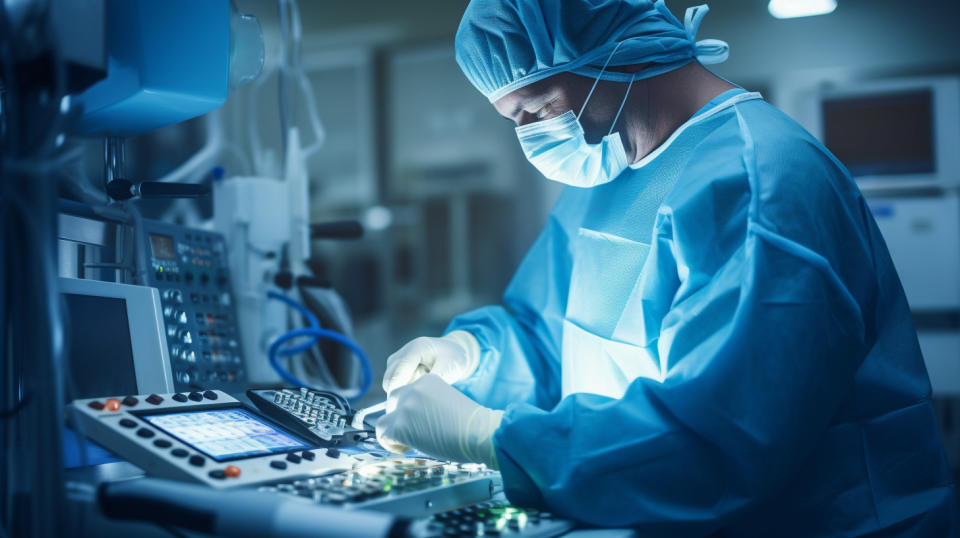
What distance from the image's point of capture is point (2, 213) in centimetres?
73

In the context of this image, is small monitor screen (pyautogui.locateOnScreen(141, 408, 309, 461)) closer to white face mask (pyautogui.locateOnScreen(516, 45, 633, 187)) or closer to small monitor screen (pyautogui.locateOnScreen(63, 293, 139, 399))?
small monitor screen (pyautogui.locateOnScreen(63, 293, 139, 399))

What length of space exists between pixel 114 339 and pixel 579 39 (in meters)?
0.84

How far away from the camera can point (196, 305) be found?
1391 millimetres

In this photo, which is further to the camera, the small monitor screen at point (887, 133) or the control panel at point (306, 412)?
the small monitor screen at point (887, 133)

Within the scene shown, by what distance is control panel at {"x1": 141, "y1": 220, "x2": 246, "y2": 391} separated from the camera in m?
1.30

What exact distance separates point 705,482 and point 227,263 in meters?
1.11

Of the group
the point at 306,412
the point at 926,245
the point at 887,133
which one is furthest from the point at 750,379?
the point at 887,133

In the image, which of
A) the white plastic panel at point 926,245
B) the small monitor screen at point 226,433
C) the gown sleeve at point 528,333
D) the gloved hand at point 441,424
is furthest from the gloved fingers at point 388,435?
the white plastic panel at point 926,245

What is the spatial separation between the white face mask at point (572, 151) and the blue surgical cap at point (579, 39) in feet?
0.13

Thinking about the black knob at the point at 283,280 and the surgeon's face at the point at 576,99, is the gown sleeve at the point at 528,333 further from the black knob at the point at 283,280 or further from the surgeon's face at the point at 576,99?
the black knob at the point at 283,280

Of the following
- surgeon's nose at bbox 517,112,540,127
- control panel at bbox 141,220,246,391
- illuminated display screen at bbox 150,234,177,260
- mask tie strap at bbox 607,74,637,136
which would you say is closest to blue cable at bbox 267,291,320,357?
control panel at bbox 141,220,246,391

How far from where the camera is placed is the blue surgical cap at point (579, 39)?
1110mm

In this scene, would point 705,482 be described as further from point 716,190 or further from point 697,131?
point 697,131

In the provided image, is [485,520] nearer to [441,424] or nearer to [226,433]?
[441,424]
